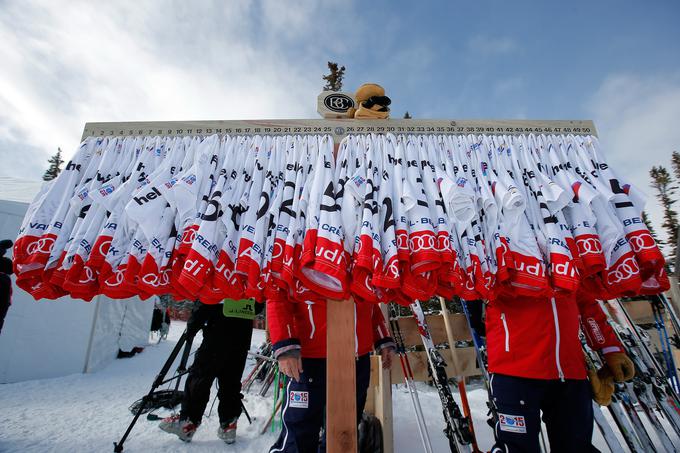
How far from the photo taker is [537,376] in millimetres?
1338

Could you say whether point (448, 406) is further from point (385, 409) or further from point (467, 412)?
point (385, 409)

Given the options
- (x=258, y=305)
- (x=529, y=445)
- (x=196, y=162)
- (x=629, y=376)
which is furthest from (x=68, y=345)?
(x=629, y=376)

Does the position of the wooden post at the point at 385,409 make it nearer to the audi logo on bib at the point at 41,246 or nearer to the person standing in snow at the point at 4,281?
the audi logo on bib at the point at 41,246

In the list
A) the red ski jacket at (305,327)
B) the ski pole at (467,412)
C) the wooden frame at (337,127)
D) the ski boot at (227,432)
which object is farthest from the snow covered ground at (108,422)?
the wooden frame at (337,127)

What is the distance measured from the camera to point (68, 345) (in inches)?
194

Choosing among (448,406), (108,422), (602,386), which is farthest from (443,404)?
(108,422)

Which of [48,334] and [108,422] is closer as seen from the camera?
[108,422]

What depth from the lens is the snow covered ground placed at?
8.20ft

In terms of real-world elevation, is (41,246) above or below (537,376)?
above

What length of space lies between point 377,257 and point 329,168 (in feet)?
1.54

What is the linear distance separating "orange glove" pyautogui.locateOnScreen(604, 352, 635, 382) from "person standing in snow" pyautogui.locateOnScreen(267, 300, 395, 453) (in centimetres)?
146

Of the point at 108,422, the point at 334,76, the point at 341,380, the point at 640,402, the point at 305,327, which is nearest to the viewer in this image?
the point at 341,380

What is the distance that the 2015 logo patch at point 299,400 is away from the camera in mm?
1338

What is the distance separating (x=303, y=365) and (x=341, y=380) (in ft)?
1.48
